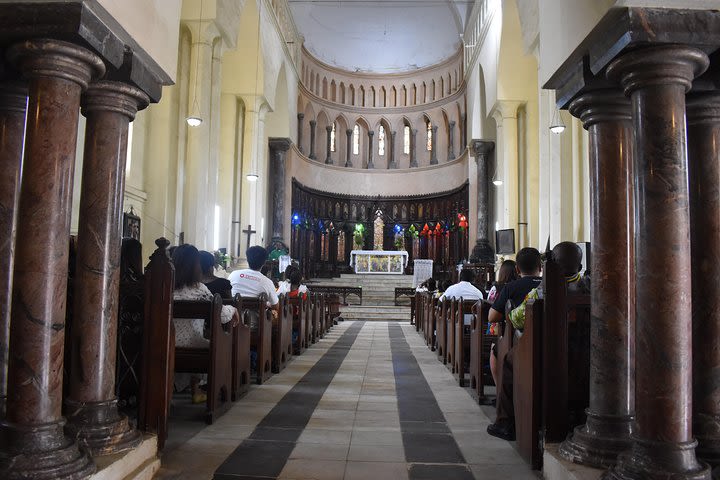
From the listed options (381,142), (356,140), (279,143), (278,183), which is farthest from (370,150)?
(278,183)

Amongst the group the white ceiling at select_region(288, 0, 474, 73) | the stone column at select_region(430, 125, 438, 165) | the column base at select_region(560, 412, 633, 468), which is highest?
the white ceiling at select_region(288, 0, 474, 73)

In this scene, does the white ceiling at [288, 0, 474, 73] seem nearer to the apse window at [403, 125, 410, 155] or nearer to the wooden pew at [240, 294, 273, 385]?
the apse window at [403, 125, 410, 155]

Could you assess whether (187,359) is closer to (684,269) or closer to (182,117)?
(684,269)

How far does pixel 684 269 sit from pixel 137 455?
10.2 ft

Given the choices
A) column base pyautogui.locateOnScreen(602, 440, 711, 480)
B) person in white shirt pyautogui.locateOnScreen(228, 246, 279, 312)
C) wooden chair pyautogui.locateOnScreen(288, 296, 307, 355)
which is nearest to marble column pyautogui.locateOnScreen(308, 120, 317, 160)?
wooden chair pyautogui.locateOnScreen(288, 296, 307, 355)

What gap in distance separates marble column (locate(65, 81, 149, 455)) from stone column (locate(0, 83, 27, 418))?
1.31 feet

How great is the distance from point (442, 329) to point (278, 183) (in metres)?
→ 13.6

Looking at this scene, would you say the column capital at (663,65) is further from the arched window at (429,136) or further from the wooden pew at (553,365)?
the arched window at (429,136)

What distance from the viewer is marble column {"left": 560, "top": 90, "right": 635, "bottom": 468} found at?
11.0 ft

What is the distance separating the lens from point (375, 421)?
4.85 meters

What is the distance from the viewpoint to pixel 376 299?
21.1 metres

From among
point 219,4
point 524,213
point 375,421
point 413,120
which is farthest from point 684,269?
point 413,120

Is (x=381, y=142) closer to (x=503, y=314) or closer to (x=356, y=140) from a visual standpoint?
(x=356, y=140)

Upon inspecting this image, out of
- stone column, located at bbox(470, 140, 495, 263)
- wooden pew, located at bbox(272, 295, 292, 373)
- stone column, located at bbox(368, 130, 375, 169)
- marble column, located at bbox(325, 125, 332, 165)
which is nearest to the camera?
wooden pew, located at bbox(272, 295, 292, 373)
